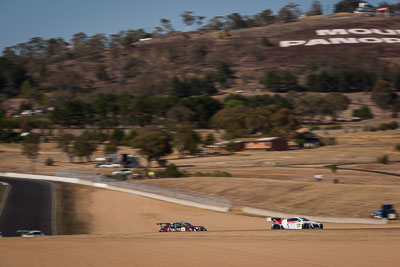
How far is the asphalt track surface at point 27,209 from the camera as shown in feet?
94.4

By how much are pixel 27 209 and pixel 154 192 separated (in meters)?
11.5

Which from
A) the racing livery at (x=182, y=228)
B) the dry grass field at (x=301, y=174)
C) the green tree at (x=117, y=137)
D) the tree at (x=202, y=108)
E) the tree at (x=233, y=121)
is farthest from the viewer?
the tree at (x=202, y=108)

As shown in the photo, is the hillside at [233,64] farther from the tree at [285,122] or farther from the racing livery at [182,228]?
the racing livery at [182,228]

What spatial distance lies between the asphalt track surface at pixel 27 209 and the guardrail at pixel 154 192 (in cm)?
436

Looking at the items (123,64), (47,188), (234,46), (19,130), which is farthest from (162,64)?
(47,188)

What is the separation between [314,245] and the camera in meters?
15.7

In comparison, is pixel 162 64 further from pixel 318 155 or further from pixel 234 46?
pixel 318 155

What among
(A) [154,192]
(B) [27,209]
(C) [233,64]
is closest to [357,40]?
(C) [233,64]

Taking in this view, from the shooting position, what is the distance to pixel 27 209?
34.9 m

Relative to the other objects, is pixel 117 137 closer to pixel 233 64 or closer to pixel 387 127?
pixel 387 127

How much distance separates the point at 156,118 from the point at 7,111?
6140cm

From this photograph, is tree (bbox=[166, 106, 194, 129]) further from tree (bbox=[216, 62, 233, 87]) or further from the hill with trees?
tree (bbox=[216, 62, 233, 87])

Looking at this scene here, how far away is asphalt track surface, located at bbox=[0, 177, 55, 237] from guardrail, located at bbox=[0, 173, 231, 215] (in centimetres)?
436

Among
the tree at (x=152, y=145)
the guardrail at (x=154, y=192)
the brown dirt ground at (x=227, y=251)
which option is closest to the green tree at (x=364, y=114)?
the tree at (x=152, y=145)
